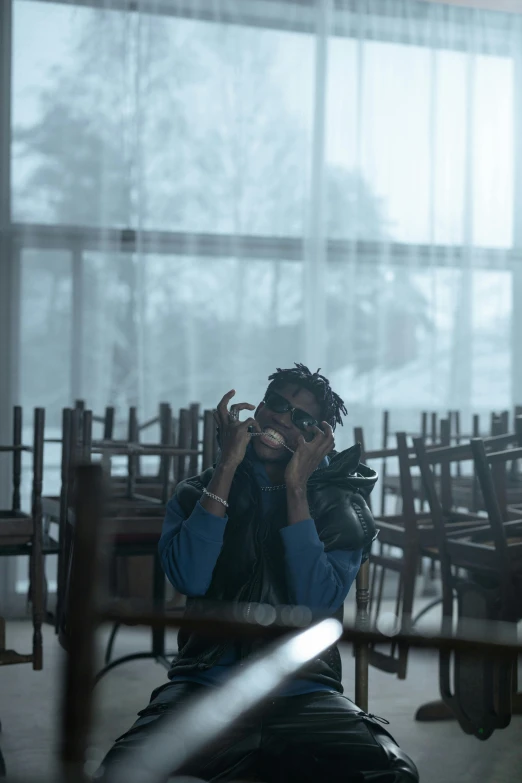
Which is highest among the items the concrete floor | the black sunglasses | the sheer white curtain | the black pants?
the sheer white curtain

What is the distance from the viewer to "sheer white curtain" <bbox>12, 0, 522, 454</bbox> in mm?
4188

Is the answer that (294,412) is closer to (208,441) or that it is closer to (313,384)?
(313,384)

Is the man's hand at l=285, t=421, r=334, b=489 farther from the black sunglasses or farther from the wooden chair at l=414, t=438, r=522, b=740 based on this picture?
the wooden chair at l=414, t=438, r=522, b=740

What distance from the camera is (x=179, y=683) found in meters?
1.48

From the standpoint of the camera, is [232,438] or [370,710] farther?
[370,710]

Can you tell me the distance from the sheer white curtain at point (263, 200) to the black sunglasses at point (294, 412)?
2.73 meters

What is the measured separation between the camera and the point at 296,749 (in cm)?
134

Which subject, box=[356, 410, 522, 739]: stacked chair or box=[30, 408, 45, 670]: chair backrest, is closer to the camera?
box=[356, 410, 522, 739]: stacked chair

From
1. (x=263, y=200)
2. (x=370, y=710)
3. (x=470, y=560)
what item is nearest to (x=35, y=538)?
(x=370, y=710)

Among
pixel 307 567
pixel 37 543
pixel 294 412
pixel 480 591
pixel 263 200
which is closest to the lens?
pixel 307 567

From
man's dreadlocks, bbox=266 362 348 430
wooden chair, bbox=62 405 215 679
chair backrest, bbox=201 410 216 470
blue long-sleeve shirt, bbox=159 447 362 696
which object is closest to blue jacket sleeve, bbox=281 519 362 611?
blue long-sleeve shirt, bbox=159 447 362 696

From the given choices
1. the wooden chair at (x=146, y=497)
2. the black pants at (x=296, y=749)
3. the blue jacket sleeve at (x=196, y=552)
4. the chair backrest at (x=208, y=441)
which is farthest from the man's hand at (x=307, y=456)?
the chair backrest at (x=208, y=441)

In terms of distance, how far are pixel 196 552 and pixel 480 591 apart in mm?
1144

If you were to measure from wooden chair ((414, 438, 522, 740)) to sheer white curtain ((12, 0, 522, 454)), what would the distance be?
2037 mm
